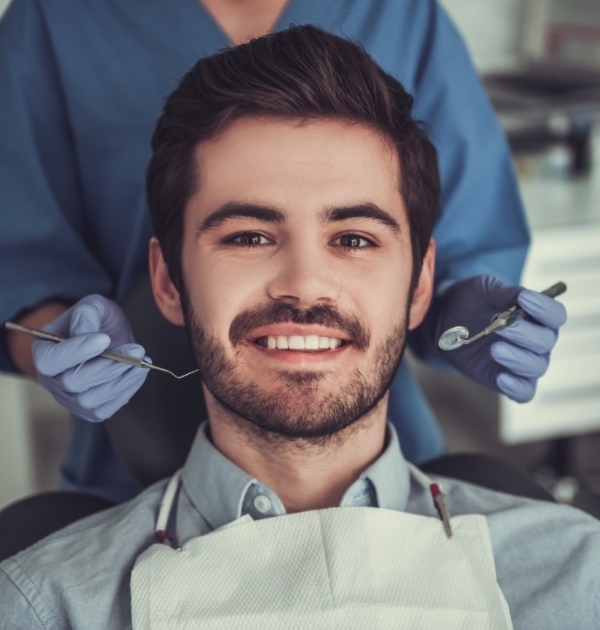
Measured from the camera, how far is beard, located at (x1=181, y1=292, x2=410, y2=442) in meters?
1.00

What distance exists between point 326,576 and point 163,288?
45cm

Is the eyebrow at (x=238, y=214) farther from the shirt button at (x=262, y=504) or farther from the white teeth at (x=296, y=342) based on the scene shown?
the shirt button at (x=262, y=504)

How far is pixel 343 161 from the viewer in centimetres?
105

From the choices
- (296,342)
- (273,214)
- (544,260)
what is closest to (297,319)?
(296,342)

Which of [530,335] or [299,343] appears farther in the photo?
[530,335]

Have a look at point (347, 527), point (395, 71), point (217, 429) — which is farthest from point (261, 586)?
point (395, 71)

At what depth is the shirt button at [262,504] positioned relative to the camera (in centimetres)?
105

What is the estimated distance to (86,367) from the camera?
1.04 meters

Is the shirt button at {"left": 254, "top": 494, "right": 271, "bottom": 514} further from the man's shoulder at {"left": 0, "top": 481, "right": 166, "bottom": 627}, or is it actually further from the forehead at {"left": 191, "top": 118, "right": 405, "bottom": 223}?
the forehead at {"left": 191, "top": 118, "right": 405, "bottom": 223}

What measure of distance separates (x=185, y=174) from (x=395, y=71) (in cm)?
43

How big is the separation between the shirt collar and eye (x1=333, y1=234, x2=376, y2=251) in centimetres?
27

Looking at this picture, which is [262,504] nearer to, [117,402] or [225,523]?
[225,523]

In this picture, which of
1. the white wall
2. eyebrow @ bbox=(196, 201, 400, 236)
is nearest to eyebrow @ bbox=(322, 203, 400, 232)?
eyebrow @ bbox=(196, 201, 400, 236)

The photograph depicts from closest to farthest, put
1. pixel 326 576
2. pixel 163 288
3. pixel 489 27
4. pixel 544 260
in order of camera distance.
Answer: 1. pixel 326 576
2. pixel 163 288
3. pixel 544 260
4. pixel 489 27
